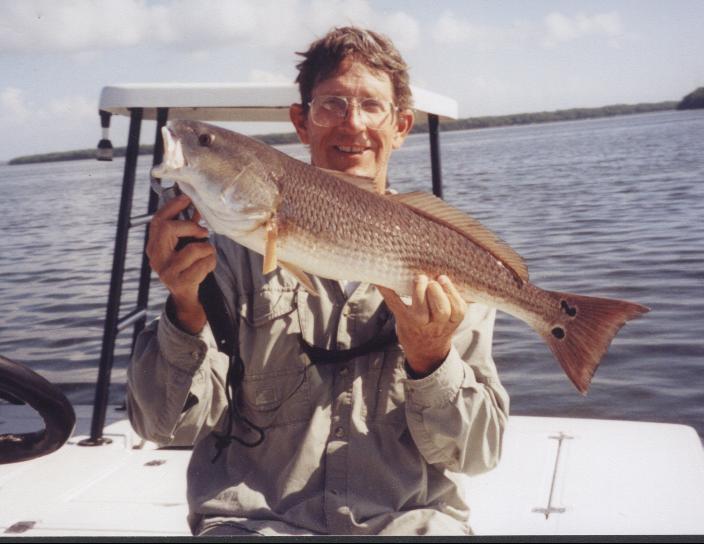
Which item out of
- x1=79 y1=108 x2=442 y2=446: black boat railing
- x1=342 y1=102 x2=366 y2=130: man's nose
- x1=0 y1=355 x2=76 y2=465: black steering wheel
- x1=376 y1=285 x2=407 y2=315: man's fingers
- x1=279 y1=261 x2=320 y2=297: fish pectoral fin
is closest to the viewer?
x1=0 y1=355 x2=76 y2=465: black steering wheel

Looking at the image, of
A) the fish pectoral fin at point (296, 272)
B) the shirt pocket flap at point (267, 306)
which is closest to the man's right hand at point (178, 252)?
the fish pectoral fin at point (296, 272)

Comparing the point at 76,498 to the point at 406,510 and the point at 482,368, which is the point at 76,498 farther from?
the point at 482,368

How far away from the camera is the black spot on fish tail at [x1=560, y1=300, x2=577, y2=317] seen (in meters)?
2.87

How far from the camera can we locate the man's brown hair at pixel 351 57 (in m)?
3.36

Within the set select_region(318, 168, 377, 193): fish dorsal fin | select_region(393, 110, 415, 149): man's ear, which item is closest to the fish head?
select_region(318, 168, 377, 193): fish dorsal fin

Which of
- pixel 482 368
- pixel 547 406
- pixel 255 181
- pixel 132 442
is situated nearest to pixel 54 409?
pixel 255 181

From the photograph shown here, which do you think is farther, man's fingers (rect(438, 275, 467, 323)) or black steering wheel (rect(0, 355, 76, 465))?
man's fingers (rect(438, 275, 467, 323))

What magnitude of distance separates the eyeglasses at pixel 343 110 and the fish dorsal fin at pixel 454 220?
1.90 feet

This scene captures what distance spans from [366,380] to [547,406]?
18.8 ft

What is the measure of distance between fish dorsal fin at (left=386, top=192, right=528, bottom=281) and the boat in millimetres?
1382

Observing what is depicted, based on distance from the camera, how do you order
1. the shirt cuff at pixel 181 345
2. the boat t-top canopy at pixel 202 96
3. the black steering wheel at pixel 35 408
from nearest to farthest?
the black steering wheel at pixel 35 408 → the shirt cuff at pixel 181 345 → the boat t-top canopy at pixel 202 96

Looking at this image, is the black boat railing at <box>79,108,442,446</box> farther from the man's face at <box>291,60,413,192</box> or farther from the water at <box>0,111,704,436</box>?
the man's face at <box>291,60,413,192</box>

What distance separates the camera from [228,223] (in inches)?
100

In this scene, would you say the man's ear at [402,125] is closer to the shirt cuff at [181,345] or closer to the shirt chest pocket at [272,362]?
the shirt chest pocket at [272,362]
